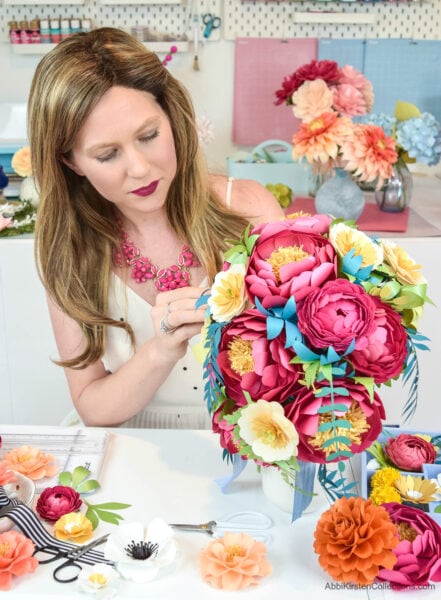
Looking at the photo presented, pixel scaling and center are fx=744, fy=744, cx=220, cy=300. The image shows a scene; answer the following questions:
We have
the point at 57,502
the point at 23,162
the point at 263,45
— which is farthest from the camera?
the point at 263,45

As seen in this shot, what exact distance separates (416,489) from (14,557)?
20.5 inches

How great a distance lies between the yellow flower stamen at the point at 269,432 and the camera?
83cm

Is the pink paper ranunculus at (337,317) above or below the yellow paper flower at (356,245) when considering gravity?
below

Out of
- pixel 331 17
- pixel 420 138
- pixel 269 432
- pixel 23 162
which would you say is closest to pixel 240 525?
pixel 269 432

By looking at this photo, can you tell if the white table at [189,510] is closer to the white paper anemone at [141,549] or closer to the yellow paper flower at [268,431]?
the white paper anemone at [141,549]

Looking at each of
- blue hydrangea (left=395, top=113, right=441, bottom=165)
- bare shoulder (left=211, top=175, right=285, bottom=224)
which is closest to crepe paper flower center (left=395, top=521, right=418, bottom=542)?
bare shoulder (left=211, top=175, right=285, bottom=224)

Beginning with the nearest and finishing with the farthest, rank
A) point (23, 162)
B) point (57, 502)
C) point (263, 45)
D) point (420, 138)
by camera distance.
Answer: point (57, 502) < point (420, 138) < point (23, 162) < point (263, 45)

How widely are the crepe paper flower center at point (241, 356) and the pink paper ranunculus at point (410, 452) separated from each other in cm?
33

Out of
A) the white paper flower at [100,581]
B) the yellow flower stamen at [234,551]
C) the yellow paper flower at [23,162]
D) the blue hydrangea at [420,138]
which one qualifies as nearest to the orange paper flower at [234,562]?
the yellow flower stamen at [234,551]

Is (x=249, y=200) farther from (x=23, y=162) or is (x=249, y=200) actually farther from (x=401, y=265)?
(x=23, y=162)

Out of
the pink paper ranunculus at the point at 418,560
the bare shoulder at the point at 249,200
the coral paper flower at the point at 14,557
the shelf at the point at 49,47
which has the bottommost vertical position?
the coral paper flower at the point at 14,557

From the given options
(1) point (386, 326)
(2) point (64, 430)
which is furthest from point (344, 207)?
(1) point (386, 326)

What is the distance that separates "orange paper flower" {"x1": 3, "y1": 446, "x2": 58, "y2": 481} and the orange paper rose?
44 centimetres

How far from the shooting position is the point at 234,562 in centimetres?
86
